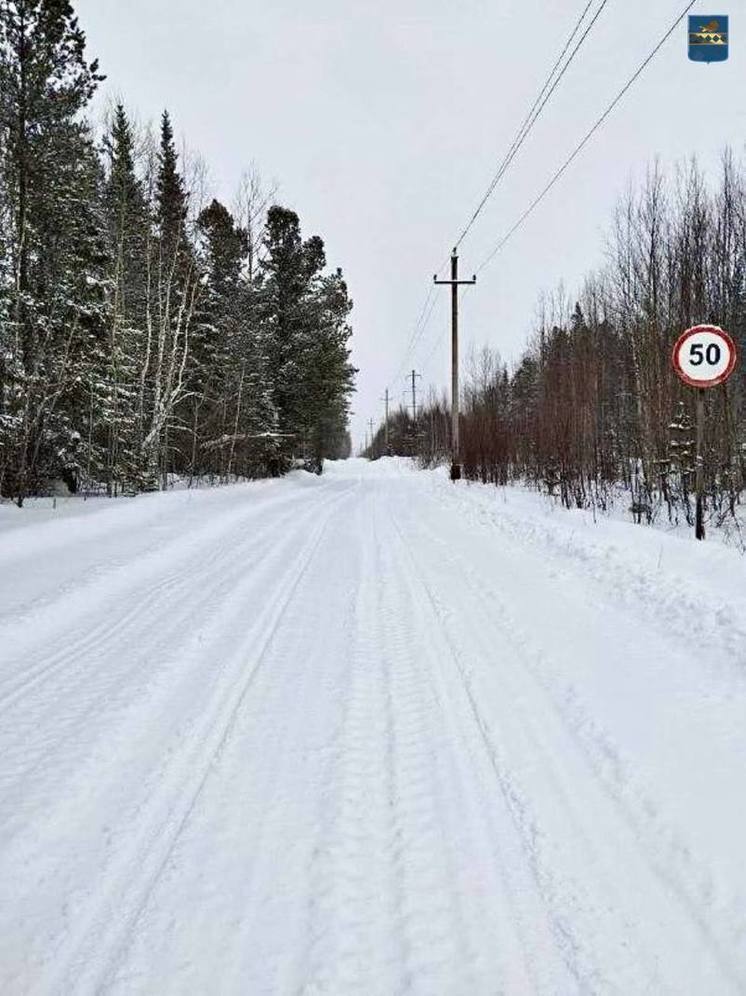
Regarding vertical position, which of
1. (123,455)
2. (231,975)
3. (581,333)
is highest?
(581,333)

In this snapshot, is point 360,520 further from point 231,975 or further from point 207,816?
point 231,975

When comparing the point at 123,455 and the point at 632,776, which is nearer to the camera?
the point at 632,776

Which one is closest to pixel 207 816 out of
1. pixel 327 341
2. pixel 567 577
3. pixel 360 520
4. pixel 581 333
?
pixel 567 577

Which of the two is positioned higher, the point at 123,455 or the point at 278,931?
the point at 123,455

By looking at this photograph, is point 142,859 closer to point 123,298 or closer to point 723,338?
point 723,338

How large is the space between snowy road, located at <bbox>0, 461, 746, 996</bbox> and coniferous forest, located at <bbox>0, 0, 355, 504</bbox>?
949cm

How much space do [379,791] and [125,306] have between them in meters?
22.0

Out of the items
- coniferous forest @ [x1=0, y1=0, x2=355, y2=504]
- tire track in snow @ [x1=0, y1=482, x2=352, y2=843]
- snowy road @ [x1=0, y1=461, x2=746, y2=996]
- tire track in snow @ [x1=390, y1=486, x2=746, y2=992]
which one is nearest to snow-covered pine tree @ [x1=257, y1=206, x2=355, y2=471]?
coniferous forest @ [x1=0, y1=0, x2=355, y2=504]

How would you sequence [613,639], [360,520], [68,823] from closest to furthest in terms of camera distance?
[68,823], [613,639], [360,520]

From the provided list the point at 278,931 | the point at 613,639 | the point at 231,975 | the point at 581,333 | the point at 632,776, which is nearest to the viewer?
the point at 231,975

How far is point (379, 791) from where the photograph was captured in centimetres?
262

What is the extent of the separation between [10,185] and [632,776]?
50.2 ft

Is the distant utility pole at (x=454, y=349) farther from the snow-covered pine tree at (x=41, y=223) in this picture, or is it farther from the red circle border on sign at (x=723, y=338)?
the red circle border on sign at (x=723, y=338)

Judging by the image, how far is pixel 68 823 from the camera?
240 cm
